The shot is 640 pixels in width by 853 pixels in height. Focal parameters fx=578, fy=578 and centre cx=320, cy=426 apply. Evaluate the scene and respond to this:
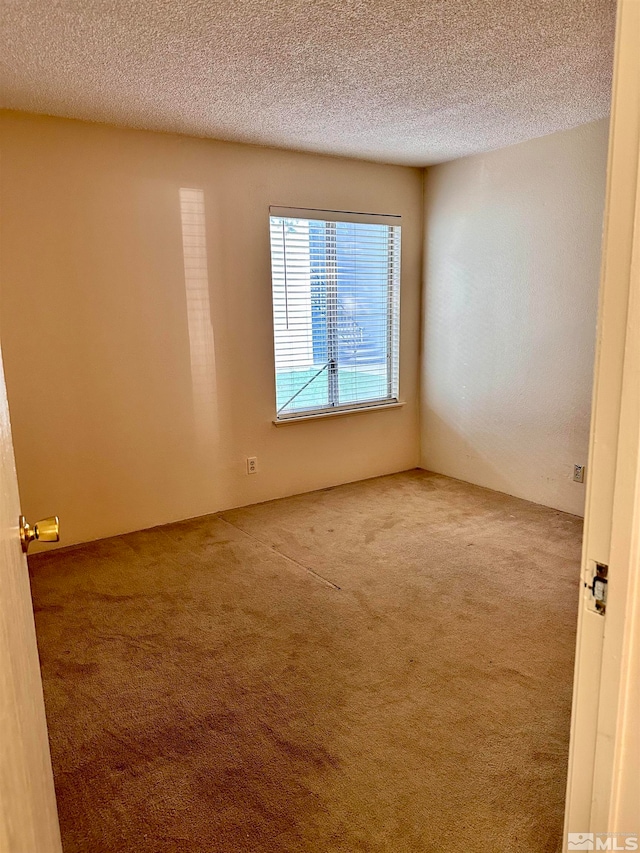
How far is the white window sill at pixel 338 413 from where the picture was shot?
4.16 metres

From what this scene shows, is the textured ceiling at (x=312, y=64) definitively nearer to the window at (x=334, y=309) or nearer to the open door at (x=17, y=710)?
the window at (x=334, y=309)

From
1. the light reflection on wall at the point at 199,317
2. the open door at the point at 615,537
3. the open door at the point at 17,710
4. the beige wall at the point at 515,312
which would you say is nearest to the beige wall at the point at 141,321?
the light reflection on wall at the point at 199,317

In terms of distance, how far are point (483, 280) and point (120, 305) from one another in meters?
2.51

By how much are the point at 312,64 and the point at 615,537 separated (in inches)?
93.4

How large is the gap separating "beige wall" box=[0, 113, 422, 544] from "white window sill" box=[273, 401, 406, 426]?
6 cm

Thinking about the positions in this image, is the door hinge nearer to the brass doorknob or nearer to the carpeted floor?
the brass doorknob

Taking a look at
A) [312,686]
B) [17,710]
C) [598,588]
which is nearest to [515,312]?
[312,686]

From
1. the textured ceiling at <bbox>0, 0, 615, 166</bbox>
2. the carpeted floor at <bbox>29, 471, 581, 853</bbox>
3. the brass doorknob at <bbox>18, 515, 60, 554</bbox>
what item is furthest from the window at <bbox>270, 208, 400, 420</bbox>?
the brass doorknob at <bbox>18, 515, 60, 554</bbox>

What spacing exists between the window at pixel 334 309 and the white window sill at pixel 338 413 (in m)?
0.05

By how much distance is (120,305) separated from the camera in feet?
11.2

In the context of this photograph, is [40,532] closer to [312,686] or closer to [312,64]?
[312,686]

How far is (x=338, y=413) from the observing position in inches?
173

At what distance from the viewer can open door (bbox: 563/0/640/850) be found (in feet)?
2.38

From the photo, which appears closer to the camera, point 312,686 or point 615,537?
point 615,537
